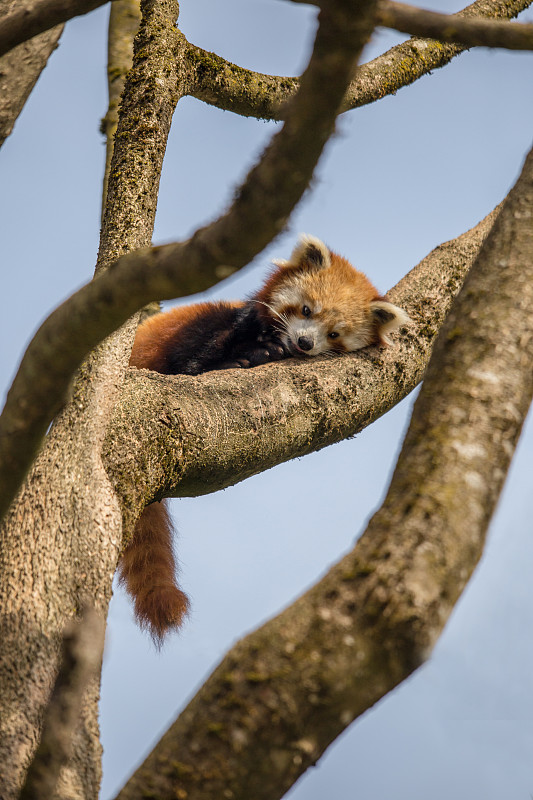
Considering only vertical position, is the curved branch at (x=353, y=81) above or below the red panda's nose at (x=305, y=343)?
above

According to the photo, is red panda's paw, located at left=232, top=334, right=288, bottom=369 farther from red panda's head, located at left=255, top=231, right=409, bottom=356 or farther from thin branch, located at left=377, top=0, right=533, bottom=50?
thin branch, located at left=377, top=0, right=533, bottom=50

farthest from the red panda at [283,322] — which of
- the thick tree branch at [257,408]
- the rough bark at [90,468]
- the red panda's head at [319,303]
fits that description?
the rough bark at [90,468]

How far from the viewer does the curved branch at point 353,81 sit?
3.12 metres

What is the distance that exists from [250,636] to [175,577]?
1.70 meters

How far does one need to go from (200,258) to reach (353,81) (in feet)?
8.08

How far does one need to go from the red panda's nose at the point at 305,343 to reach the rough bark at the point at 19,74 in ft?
5.57

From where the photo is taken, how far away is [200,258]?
116cm

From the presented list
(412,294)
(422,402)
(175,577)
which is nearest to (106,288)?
(422,402)

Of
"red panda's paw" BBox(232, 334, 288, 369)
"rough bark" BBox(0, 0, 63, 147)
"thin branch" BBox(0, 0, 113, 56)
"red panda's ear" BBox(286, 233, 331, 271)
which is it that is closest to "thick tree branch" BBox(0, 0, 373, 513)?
"thin branch" BBox(0, 0, 113, 56)

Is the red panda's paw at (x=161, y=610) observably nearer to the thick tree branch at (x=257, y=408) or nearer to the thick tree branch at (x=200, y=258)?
the thick tree branch at (x=257, y=408)

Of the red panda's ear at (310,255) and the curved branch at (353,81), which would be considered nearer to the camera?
the curved branch at (353,81)

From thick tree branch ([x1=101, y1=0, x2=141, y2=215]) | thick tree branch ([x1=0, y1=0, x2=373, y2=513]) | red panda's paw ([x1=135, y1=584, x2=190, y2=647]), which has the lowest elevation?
red panda's paw ([x1=135, y1=584, x2=190, y2=647])

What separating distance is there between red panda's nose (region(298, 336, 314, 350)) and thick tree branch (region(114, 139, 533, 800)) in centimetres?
248

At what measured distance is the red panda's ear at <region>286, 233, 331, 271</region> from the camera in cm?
409
